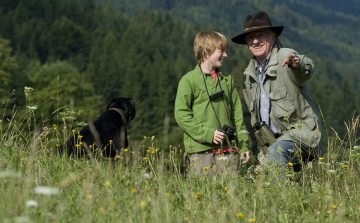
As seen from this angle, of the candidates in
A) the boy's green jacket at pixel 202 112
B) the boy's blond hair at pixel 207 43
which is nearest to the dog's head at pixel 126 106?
the boy's green jacket at pixel 202 112

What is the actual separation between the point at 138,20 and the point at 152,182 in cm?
16271

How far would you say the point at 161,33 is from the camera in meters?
155

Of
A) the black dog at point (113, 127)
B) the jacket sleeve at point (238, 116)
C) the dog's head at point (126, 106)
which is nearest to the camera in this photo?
the jacket sleeve at point (238, 116)

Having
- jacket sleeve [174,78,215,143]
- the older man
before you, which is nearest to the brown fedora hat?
the older man

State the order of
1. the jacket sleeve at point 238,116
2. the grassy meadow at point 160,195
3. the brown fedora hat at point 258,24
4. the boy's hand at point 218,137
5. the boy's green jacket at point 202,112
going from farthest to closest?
1. the brown fedora hat at point 258,24
2. the jacket sleeve at point 238,116
3. the boy's green jacket at point 202,112
4. the boy's hand at point 218,137
5. the grassy meadow at point 160,195

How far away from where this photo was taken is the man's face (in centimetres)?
602

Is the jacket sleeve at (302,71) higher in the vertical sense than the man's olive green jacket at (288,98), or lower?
higher

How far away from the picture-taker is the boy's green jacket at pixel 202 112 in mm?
5672

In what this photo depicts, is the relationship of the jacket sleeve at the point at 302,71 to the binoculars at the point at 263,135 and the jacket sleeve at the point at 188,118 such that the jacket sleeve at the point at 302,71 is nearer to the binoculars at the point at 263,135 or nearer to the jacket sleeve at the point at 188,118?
the binoculars at the point at 263,135

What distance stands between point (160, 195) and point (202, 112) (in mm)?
1911

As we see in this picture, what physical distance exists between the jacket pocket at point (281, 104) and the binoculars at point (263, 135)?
0.45ft

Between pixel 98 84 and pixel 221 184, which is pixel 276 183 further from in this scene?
pixel 98 84

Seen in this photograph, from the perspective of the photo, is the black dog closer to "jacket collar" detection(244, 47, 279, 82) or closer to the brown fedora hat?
"jacket collar" detection(244, 47, 279, 82)

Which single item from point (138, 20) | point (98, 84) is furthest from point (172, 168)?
point (138, 20)
